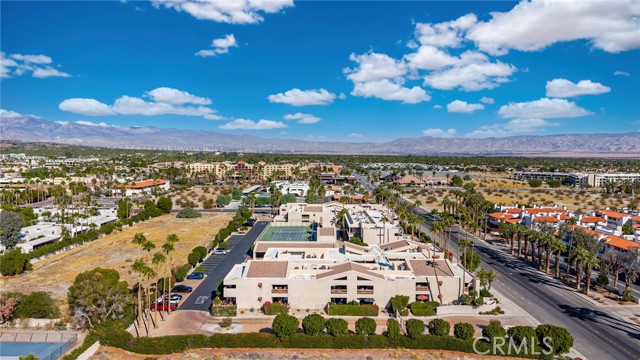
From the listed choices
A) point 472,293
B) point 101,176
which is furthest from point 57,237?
point 101,176

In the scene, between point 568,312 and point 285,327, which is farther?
point 568,312

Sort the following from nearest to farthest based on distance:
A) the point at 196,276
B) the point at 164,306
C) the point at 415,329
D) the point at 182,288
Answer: the point at 415,329 → the point at 164,306 → the point at 182,288 → the point at 196,276

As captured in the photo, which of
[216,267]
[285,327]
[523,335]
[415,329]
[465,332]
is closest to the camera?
[523,335]

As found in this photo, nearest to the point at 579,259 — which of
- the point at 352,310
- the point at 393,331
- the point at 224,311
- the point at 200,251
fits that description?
the point at 393,331

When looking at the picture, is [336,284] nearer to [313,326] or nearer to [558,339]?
[313,326]

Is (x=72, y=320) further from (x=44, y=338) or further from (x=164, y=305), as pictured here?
(x=164, y=305)

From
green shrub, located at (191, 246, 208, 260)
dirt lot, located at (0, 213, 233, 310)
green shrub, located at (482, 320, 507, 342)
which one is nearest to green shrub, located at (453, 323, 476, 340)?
green shrub, located at (482, 320, 507, 342)

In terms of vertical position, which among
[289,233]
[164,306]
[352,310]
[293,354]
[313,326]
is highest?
[289,233]
